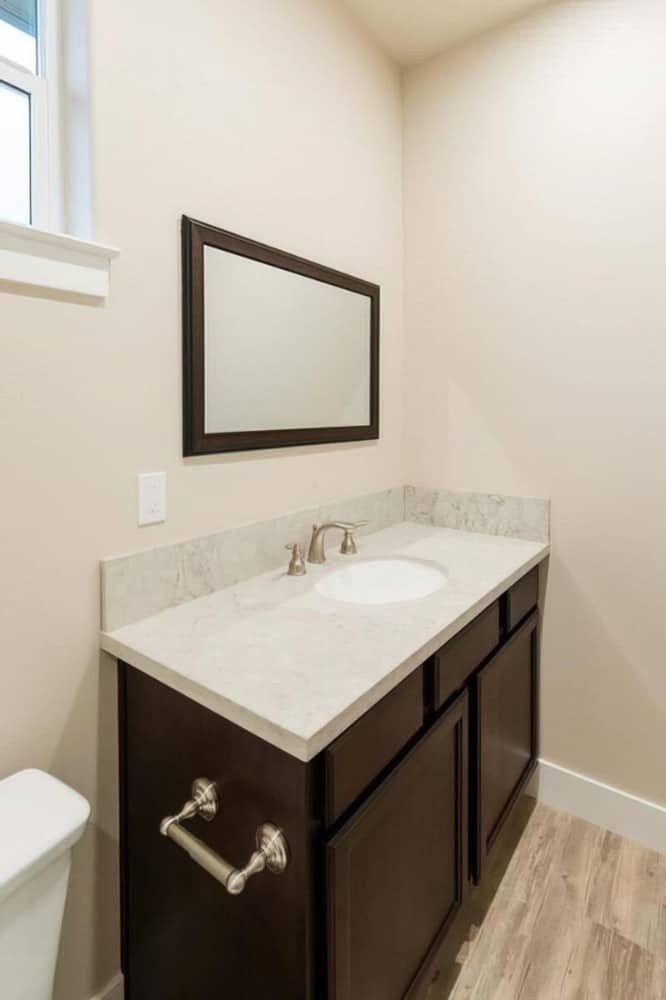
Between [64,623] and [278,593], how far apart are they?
48 cm

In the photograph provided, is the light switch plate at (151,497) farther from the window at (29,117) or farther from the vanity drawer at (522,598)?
the vanity drawer at (522,598)

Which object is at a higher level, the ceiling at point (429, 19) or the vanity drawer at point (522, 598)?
the ceiling at point (429, 19)

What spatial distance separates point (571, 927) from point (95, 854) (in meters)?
1.22

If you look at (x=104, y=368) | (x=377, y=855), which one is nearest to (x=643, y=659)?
(x=377, y=855)

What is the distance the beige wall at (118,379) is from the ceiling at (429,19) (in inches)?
11.9

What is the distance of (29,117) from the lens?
3.53 ft

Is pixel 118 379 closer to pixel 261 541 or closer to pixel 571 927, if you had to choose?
pixel 261 541

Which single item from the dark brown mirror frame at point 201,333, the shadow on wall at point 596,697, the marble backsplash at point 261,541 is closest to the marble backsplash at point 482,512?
the marble backsplash at point 261,541

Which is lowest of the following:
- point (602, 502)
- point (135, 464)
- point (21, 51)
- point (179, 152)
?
point (602, 502)

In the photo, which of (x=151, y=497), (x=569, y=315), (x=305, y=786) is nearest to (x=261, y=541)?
(x=151, y=497)

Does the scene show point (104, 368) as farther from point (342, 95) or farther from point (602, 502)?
point (602, 502)

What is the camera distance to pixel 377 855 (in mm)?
970

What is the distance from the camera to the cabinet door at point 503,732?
1366 millimetres

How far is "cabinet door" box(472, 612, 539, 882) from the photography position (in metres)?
1.37
